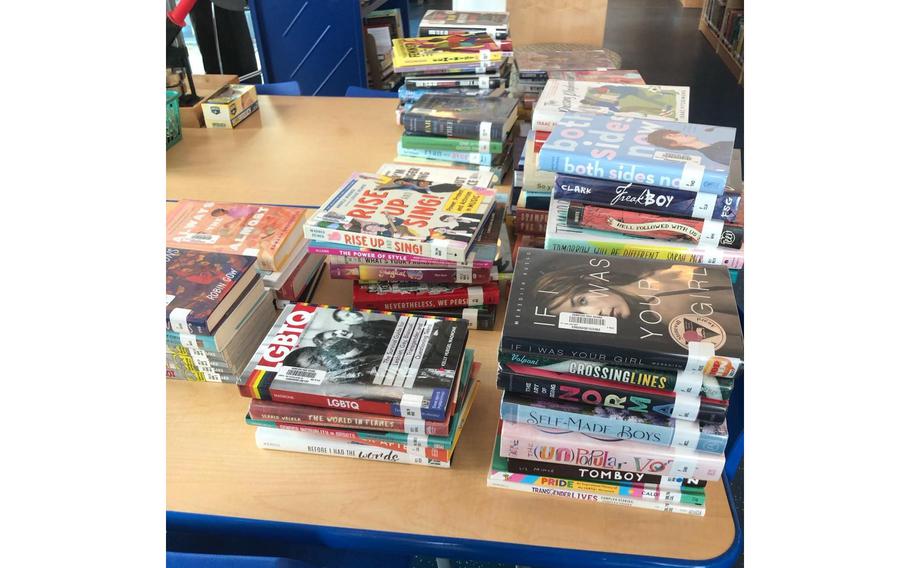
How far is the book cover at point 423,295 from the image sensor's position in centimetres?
122

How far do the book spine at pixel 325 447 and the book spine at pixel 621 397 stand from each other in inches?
8.7

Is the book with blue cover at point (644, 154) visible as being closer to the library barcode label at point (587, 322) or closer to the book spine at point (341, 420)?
the library barcode label at point (587, 322)

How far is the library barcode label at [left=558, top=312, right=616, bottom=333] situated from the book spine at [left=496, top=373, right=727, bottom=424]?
0.23 ft

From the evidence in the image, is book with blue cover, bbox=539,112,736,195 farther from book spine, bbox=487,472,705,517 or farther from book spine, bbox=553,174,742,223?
book spine, bbox=487,472,705,517

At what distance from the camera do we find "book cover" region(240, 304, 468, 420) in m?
0.90

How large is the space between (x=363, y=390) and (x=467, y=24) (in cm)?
185

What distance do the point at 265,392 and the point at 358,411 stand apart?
150 millimetres

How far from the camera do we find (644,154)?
3.81 feet

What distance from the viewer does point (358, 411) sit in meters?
0.90

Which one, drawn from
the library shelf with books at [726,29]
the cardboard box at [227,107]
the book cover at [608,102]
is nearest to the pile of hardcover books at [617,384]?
the book cover at [608,102]

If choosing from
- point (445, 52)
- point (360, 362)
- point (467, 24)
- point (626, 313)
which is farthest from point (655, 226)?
point (467, 24)

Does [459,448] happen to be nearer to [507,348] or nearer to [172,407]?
[507,348]

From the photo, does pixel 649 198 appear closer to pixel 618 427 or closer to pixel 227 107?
pixel 618 427

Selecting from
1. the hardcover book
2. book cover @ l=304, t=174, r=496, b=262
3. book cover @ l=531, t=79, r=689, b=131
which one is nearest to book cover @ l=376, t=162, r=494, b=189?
book cover @ l=304, t=174, r=496, b=262
